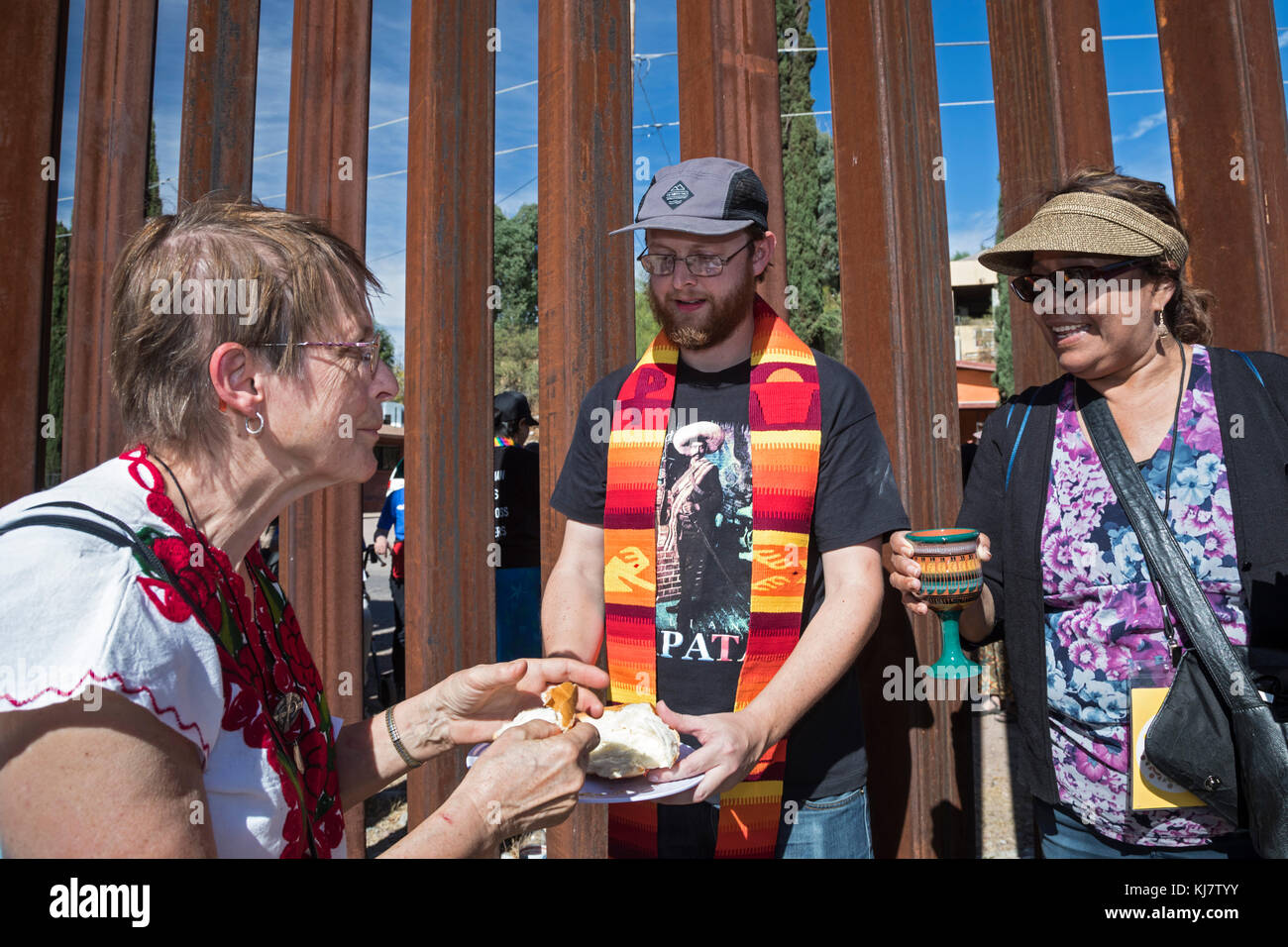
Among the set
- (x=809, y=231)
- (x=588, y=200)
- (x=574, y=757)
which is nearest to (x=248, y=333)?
(x=574, y=757)

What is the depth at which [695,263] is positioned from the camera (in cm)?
194

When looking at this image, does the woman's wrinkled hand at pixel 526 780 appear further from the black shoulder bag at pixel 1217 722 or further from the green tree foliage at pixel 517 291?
the green tree foliage at pixel 517 291

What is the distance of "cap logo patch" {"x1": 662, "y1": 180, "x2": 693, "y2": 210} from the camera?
1.89 meters

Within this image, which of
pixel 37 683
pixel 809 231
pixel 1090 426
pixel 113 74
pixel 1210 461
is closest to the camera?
pixel 37 683

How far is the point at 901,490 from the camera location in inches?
98.0

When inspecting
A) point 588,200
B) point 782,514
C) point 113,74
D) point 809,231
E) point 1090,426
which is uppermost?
point 809,231

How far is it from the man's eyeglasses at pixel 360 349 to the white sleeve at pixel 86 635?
44cm

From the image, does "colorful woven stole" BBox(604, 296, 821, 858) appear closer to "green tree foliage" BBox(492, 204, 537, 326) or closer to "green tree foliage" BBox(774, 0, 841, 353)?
"green tree foliage" BBox(774, 0, 841, 353)

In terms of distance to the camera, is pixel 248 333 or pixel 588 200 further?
pixel 588 200

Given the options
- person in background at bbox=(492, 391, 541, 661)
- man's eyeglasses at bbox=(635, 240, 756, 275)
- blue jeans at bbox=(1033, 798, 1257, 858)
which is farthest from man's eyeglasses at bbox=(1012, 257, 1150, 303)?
person in background at bbox=(492, 391, 541, 661)

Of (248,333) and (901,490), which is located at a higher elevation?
(248,333)

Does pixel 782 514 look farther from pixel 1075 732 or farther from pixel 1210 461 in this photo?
pixel 1210 461

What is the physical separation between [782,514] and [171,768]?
1.29 meters

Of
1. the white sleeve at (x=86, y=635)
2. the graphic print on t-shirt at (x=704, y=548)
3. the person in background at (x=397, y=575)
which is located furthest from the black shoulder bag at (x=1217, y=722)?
the person in background at (x=397, y=575)
